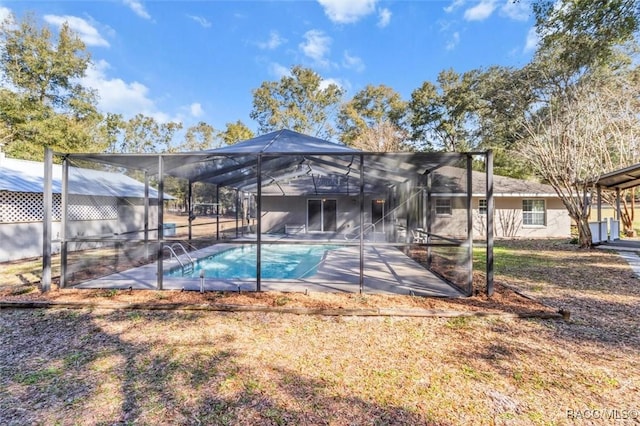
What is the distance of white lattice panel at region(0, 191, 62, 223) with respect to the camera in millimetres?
8680

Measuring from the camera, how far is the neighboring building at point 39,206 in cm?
813

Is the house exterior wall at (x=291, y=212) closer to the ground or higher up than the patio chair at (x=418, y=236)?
higher up

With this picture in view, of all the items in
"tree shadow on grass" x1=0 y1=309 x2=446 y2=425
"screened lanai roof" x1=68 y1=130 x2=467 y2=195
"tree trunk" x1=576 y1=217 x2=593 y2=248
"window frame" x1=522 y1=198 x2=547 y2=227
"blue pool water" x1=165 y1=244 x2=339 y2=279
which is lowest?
"tree shadow on grass" x1=0 y1=309 x2=446 y2=425

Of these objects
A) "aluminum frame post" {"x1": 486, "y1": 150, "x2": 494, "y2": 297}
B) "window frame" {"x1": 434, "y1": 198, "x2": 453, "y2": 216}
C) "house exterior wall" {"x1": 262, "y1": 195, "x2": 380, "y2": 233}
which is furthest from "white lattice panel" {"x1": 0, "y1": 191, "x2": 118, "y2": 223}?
"window frame" {"x1": 434, "y1": 198, "x2": 453, "y2": 216}

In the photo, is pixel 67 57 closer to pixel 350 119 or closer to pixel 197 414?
pixel 350 119

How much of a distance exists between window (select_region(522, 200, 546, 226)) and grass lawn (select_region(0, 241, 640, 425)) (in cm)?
1121

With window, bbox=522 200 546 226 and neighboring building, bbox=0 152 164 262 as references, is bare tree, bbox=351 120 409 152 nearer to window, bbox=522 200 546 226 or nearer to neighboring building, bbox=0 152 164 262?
window, bbox=522 200 546 226

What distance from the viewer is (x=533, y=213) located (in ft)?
48.2

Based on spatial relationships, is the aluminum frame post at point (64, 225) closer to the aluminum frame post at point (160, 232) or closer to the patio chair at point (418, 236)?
the aluminum frame post at point (160, 232)

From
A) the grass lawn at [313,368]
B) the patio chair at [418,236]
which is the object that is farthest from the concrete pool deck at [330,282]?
the grass lawn at [313,368]

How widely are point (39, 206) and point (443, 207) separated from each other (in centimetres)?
1334

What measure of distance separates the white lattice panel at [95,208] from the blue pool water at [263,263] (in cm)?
363

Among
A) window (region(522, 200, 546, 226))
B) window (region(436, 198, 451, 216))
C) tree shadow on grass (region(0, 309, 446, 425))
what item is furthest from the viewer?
window (region(522, 200, 546, 226))

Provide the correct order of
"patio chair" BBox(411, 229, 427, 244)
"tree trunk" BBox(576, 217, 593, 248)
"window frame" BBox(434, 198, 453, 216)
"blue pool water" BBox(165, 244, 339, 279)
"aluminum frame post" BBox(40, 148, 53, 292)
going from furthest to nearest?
"window frame" BBox(434, 198, 453, 216) → "tree trunk" BBox(576, 217, 593, 248) → "patio chair" BBox(411, 229, 427, 244) → "blue pool water" BBox(165, 244, 339, 279) → "aluminum frame post" BBox(40, 148, 53, 292)
